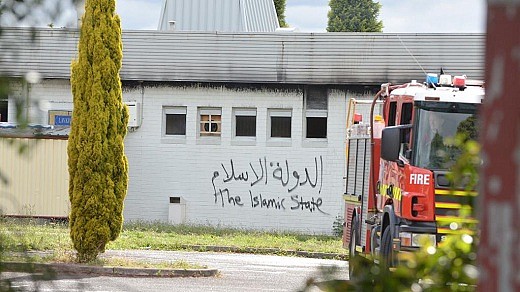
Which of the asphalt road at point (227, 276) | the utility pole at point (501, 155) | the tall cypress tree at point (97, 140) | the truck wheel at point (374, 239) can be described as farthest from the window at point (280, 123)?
the utility pole at point (501, 155)

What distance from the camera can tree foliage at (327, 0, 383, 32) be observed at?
82.6 meters

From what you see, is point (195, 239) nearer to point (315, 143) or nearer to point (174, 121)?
point (315, 143)

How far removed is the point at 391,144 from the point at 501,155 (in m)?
13.1

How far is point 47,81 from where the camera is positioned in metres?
31.5

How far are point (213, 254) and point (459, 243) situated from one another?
21215 millimetres

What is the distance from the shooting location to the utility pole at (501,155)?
1310 mm

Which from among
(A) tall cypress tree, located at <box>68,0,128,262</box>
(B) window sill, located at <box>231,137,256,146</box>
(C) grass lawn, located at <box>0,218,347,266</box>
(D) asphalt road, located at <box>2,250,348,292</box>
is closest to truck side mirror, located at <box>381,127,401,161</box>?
(D) asphalt road, located at <box>2,250,348,292</box>

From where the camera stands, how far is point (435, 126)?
14180mm

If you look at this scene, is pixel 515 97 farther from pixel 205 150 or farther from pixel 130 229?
pixel 205 150

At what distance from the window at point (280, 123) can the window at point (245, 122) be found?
0.54 m

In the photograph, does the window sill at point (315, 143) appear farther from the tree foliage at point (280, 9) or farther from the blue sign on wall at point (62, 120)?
the tree foliage at point (280, 9)

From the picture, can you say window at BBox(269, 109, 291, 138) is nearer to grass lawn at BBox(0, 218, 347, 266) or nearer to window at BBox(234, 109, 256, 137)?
window at BBox(234, 109, 256, 137)

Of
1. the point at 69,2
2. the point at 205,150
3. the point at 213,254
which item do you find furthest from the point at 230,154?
the point at 69,2

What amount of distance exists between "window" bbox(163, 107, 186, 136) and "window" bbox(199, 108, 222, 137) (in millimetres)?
547
